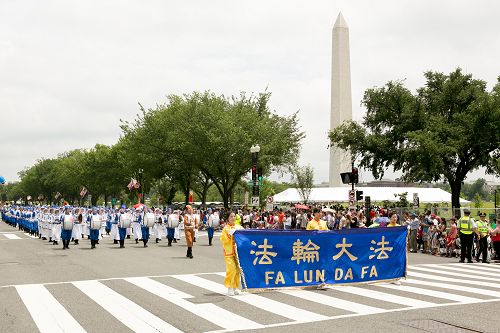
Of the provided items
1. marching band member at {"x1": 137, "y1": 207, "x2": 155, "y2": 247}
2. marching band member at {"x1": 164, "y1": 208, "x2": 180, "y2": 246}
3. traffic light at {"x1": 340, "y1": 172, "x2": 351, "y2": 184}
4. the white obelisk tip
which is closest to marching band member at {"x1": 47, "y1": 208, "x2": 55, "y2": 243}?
marching band member at {"x1": 137, "y1": 207, "x2": 155, "y2": 247}

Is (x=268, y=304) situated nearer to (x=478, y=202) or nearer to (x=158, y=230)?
(x=158, y=230)

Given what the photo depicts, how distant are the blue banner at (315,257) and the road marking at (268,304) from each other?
24.6 inches

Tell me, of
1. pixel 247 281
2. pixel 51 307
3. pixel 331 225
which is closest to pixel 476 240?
pixel 331 225

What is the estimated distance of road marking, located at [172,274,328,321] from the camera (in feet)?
31.5

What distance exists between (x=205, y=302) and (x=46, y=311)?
2808 millimetres

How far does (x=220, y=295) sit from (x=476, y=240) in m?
13.2

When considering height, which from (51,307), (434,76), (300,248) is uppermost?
(434,76)

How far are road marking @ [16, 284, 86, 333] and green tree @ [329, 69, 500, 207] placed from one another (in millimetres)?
32769

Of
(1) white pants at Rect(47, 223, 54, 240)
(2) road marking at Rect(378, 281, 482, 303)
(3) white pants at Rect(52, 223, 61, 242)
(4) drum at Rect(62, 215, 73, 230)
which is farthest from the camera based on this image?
(1) white pants at Rect(47, 223, 54, 240)

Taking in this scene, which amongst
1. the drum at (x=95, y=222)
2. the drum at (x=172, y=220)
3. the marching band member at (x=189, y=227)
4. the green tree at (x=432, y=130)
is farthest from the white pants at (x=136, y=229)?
the green tree at (x=432, y=130)

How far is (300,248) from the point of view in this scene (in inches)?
512

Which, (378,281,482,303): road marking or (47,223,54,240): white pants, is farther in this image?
(47,223,54,240): white pants

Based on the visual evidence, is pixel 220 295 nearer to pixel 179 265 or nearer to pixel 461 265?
pixel 179 265

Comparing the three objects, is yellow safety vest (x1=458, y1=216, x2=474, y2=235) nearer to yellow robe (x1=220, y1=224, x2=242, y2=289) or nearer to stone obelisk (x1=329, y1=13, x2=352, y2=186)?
yellow robe (x1=220, y1=224, x2=242, y2=289)
